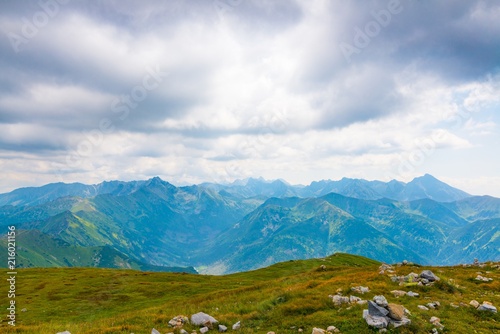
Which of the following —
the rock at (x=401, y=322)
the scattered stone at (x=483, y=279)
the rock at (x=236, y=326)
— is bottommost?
the scattered stone at (x=483, y=279)

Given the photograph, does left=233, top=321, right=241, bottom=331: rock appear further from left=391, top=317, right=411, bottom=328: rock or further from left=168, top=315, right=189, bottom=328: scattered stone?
left=391, top=317, right=411, bottom=328: rock

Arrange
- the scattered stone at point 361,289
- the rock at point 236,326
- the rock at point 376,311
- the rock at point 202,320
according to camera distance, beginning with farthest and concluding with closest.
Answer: the scattered stone at point 361,289 < the rock at point 202,320 < the rock at point 236,326 < the rock at point 376,311

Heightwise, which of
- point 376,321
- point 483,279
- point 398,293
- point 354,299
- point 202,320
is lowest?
point 483,279

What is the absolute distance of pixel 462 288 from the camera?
2636 cm

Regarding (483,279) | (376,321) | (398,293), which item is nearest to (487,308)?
(398,293)

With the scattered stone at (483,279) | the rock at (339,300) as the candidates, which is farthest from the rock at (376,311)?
the scattered stone at (483,279)

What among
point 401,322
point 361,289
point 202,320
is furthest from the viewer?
point 361,289

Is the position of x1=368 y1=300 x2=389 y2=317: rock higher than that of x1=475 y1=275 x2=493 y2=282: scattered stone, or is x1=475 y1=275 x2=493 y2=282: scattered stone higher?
x1=368 y1=300 x2=389 y2=317: rock

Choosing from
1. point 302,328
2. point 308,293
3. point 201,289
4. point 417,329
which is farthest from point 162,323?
point 201,289

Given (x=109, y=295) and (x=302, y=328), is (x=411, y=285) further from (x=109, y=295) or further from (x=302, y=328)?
(x=109, y=295)

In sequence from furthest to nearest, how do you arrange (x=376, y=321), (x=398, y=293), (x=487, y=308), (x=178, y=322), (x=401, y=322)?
(x=398, y=293) → (x=178, y=322) → (x=487, y=308) → (x=376, y=321) → (x=401, y=322)

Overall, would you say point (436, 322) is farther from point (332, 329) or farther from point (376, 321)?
point (332, 329)

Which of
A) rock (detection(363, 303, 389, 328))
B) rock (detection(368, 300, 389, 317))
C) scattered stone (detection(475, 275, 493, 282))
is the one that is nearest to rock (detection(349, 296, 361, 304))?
rock (detection(368, 300, 389, 317))

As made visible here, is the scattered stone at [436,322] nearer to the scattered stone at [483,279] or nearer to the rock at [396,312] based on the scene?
the rock at [396,312]
